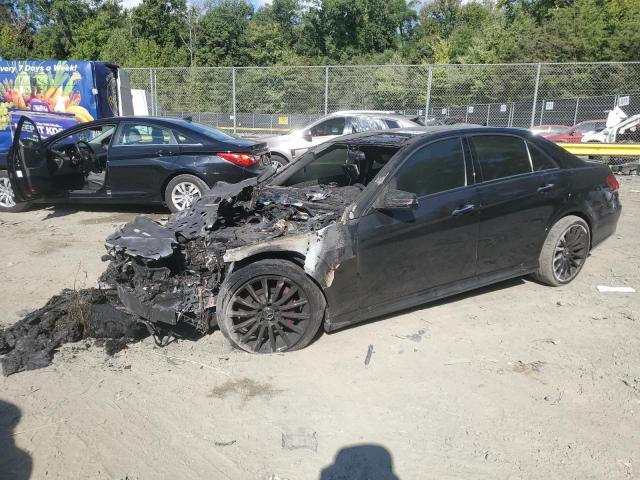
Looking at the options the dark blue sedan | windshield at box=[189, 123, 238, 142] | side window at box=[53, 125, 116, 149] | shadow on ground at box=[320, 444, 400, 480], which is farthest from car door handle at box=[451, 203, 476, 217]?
side window at box=[53, 125, 116, 149]

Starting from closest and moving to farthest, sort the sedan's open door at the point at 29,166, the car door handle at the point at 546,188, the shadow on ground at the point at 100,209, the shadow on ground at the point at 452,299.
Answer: the shadow on ground at the point at 452,299 < the car door handle at the point at 546,188 < the sedan's open door at the point at 29,166 < the shadow on ground at the point at 100,209

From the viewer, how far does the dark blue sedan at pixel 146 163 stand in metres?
7.56

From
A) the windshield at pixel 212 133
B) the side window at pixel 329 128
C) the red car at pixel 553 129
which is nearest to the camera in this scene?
the windshield at pixel 212 133

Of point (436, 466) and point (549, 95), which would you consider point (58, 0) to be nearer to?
point (549, 95)

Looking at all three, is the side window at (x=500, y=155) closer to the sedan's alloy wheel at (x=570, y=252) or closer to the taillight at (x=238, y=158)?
the sedan's alloy wheel at (x=570, y=252)

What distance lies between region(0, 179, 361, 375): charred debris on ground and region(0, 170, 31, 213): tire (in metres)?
4.86

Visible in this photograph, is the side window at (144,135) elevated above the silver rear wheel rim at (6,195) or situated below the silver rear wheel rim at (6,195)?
above

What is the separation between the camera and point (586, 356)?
3.79 m

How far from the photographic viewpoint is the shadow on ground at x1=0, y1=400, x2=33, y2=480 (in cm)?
263

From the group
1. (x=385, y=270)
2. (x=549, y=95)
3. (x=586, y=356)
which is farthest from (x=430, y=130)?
(x=549, y=95)

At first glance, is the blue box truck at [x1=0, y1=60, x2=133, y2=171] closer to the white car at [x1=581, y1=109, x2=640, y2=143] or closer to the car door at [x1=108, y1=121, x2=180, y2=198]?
the car door at [x1=108, y1=121, x2=180, y2=198]

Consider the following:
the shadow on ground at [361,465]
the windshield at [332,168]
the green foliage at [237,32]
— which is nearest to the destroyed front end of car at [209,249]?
the windshield at [332,168]

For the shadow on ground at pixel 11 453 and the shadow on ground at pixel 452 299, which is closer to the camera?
the shadow on ground at pixel 11 453

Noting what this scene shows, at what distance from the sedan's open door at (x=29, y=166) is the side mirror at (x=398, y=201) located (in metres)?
5.50
